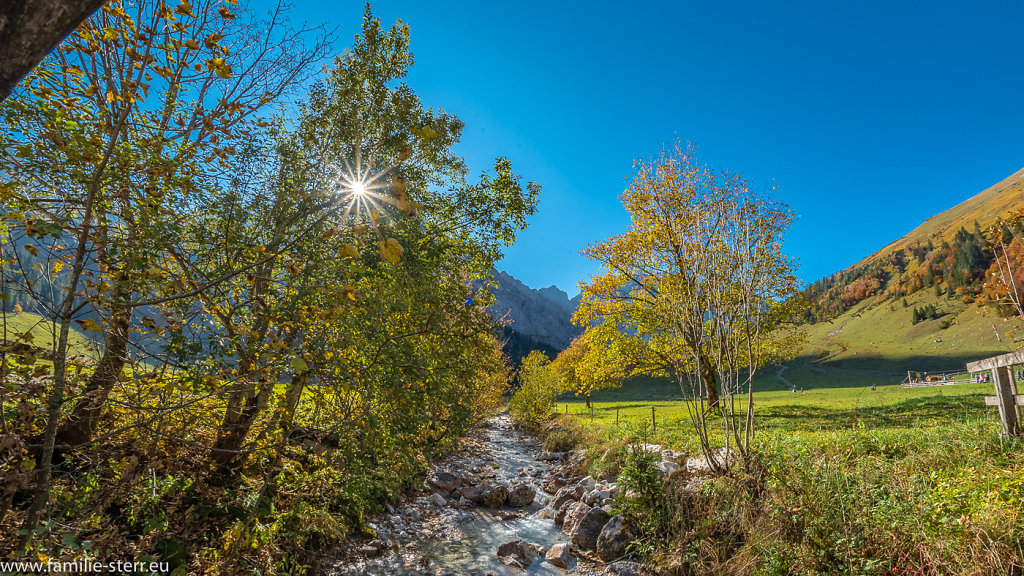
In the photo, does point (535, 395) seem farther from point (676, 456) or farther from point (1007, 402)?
point (1007, 402)

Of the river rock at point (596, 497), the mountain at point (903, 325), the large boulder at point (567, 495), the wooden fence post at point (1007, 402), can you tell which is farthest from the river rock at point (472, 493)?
the mountain at point (903, 325)

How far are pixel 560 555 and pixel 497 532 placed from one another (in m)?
2.45

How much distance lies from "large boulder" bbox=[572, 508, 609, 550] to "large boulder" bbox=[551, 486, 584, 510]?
7.30 feet

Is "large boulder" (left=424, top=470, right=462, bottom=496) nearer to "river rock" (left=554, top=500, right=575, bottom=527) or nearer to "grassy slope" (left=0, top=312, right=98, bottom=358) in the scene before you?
"river rock" (left=554, top=500, right=575, bottom=527)

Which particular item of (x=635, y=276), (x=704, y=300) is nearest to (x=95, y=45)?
(x=704, y=300)

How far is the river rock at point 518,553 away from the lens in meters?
8.00

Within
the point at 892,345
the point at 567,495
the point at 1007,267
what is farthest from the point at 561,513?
the point at 892,345

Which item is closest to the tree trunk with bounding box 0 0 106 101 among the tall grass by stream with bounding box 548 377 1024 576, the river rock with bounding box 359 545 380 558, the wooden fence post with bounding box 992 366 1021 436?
the tall grass by stream with bounding box 548 377 1024 576

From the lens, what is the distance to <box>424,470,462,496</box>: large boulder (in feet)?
40.8

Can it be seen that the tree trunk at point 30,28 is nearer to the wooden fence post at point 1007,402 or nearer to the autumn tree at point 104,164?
the autumn tree at point 104,164

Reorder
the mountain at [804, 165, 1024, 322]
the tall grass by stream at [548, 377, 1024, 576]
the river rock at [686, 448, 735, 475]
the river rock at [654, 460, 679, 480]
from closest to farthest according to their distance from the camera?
the tall grass by stream at [548, 377, 1024, 576], the river rock at [686, 448, 735, 475], the river rock at [654, 460, 679, 480], the mountain at [804, 165, 1024, 322]

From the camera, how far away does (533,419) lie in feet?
98.2

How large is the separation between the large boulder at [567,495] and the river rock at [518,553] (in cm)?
247

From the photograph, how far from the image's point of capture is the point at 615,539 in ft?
25.3
